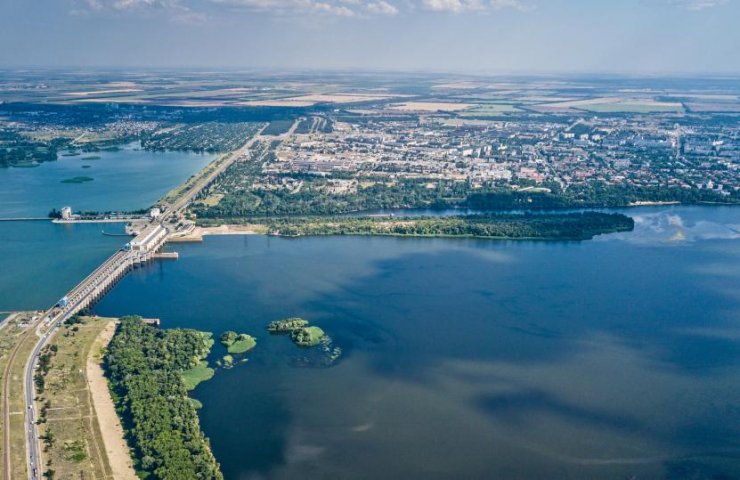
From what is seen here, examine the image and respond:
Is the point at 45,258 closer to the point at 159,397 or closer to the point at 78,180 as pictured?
the point at 159,397

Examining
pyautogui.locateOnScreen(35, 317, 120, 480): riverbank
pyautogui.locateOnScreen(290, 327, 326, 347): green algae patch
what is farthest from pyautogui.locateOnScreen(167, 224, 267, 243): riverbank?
pyautogui.locateOnScreen(290, 327, 326, 347): green algae patch

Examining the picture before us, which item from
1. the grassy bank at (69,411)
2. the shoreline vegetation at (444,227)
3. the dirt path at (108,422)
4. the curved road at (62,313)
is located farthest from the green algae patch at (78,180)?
the dirt path at (108,422)

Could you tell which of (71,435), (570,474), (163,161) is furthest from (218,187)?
(570,474)

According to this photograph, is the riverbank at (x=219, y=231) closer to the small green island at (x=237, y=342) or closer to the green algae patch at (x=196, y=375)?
the small green island at (x=237, y=342)

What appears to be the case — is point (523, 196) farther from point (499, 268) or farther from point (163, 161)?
point (163, 161)

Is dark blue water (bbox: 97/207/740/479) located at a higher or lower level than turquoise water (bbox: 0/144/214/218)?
lower

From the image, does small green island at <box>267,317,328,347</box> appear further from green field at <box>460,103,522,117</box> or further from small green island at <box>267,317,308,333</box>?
green field at <box>460,103,522,117</box>
